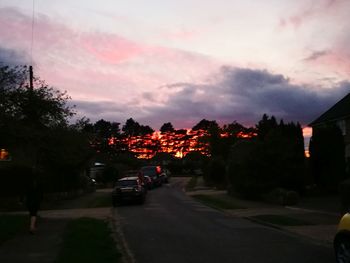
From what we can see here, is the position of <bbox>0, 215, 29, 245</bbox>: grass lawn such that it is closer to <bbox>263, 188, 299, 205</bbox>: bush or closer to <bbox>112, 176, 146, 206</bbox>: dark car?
<bbox>112, 176, 146, 206</bbox>: dark car

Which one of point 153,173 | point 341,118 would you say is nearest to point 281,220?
point 341,118

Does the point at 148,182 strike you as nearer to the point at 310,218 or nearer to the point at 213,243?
the point at 310,218

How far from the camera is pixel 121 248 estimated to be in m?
14.1

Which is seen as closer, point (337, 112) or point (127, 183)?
point (127, 183)

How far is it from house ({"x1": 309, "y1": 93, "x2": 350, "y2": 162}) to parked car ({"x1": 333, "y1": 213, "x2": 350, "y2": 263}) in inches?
1152

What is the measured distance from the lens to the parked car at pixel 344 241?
10.1 m

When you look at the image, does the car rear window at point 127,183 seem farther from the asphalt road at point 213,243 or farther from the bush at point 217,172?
the bush at point 217,172

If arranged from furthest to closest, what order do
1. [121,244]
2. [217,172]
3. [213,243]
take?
1. [217,172]
2. [213,243]
3. [121,244]

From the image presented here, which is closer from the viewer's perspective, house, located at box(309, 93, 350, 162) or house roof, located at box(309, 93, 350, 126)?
house, located at box(309, 93, 350, 162)

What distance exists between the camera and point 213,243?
15.2m

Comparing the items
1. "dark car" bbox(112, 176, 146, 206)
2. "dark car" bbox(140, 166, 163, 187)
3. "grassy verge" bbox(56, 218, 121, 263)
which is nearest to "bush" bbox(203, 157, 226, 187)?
"dark car" bbox(140, 166, 163, 187)

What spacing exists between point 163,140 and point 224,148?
74702 mm

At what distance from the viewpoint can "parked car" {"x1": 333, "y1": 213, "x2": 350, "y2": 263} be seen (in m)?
10.1

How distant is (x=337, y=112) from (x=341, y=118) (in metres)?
2.14
